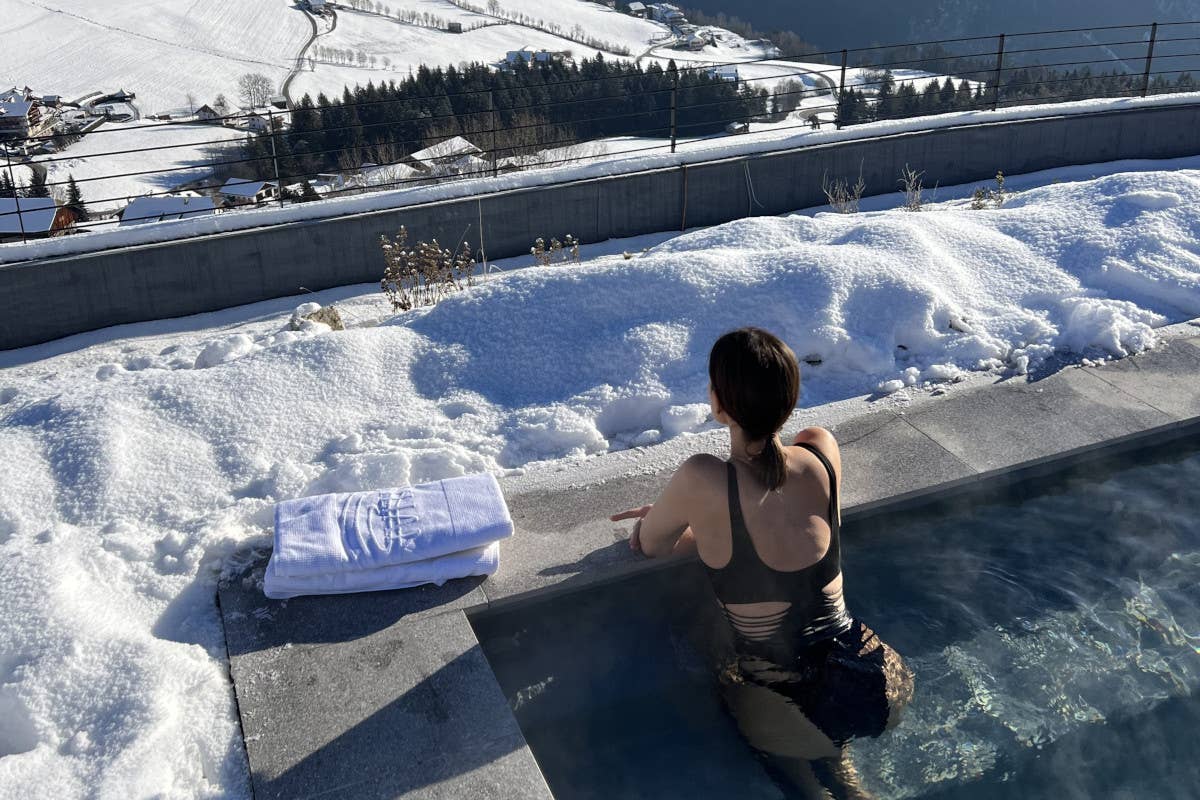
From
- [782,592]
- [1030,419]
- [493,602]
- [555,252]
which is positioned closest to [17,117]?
[555,252]

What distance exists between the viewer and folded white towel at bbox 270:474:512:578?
2.88 meters

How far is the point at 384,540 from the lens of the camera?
295 cm

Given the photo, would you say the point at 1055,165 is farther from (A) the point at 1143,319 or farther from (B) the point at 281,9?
(B) the point at 281,9

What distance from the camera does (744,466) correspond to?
232cm

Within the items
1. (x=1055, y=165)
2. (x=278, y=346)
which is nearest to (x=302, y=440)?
(x=278, y=346)

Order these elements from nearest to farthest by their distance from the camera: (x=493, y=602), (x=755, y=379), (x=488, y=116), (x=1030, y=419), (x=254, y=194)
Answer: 1. (x=755, y=379)
2. (x=493, y=602)
3. (x=1030, y=419)
4. (x=254, y=194)
5. (x=488, y=116)

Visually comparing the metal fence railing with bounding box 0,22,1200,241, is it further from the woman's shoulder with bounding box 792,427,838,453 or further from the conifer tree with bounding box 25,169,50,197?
the woman's shoulder with bounding box 792,427,838,453

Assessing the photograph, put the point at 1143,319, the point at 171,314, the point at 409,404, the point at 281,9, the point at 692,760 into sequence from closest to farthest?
the point at 692,760 → the point at 409,404 → the point at 1143,319 → the point at 171,314 → the point at 281,9

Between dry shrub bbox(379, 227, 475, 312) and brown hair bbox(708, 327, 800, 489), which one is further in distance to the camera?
dry shrub bbox(379, 227, 475, 312)

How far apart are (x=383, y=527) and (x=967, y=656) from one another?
1.84 meters

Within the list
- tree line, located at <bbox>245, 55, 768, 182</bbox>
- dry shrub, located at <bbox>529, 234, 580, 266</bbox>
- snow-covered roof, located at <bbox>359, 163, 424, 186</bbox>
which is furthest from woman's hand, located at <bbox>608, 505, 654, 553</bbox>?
tree line, located at <bbox>245, 55, 768, 182</bbox>

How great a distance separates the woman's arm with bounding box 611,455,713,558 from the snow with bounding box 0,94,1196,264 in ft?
14.1

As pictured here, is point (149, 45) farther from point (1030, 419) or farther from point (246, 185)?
point (1030, 419)

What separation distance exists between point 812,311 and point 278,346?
2.38m
